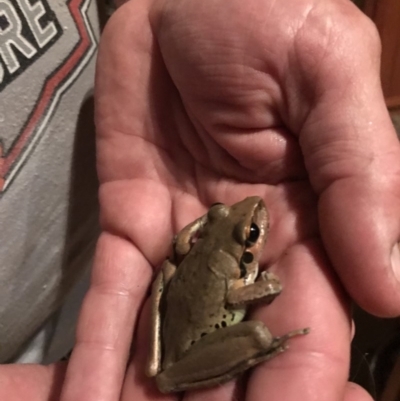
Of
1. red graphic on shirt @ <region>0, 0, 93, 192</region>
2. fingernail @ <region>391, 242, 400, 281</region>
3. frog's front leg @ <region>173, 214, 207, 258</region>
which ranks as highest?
red graphic on shirt @ <region>0, 0, 93, 192</region>

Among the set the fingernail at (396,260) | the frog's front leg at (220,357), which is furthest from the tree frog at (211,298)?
the fingernail at (396,260)

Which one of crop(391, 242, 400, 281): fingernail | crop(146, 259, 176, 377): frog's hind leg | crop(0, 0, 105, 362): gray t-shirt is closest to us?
crop(391, 242, 400, 281): fingernail

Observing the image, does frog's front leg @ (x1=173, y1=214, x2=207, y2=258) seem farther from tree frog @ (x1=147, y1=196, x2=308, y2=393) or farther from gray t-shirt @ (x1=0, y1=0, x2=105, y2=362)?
gray t-shirt @ (x1=0, y1=0, x2=105, y2=362)

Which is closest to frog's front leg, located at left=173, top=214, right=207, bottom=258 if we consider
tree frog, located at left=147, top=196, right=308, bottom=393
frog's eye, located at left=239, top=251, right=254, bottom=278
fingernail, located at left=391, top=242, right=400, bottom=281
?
tree frog, located at left=147, top=196, right=308, bottom=393

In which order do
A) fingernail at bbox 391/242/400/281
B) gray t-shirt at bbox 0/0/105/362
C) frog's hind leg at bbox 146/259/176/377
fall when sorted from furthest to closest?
1. gray t-shirt at bbox 0/0/105/362
2. frog's hind leg at bbox 146/259/176/377
3. fingernail at bbox 391/242/400/281

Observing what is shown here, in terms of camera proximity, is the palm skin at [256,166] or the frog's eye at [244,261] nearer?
the palm skin at [256,166]

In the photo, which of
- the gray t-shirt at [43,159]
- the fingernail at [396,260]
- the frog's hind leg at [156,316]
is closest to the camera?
the fingernail at [396,260]

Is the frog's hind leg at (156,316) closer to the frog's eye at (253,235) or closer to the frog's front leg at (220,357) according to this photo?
the frog's front leg at (220,357)
